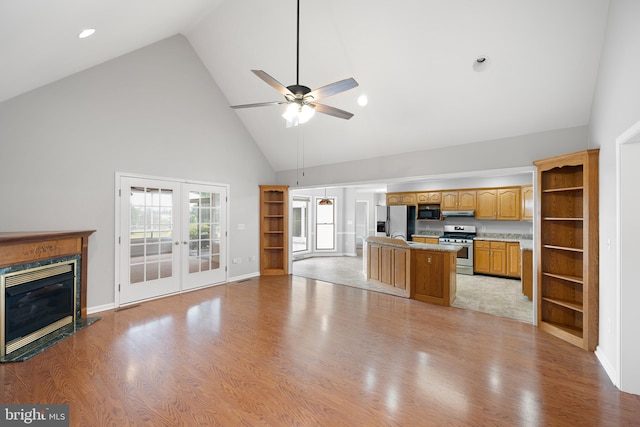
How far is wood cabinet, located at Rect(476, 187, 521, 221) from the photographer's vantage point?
21.5 ft

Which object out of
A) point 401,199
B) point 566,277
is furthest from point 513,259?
point 566,277

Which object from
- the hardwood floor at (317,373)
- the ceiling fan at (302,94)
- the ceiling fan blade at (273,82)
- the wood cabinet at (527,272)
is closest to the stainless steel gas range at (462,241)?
the wood cabinet at (527,272)

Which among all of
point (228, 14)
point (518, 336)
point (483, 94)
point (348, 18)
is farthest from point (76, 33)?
point (518, 336)

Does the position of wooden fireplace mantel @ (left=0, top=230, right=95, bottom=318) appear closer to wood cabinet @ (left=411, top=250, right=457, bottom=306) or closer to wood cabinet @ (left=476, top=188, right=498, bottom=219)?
wood cabinet @ (left=411, top=250, right=457, bottom=306)

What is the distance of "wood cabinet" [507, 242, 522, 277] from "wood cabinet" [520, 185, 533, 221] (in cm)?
68

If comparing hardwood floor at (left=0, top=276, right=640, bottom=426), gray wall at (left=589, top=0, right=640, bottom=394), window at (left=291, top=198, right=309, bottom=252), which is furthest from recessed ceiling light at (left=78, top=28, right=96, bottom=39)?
window at (left=291, top=198, right=309, bottom=252)

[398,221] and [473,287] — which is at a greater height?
[398,221]

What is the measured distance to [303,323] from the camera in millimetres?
3789

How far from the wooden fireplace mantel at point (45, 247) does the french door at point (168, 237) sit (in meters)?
0.53

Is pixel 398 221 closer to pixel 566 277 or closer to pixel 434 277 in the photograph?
pixel 434 277

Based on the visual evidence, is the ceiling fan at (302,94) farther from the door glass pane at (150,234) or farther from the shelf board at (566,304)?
the shelf board at (566,304)

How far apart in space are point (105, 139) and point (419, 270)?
5.51m

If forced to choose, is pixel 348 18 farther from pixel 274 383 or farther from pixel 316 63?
pixel 274 383

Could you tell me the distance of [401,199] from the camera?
828cm
